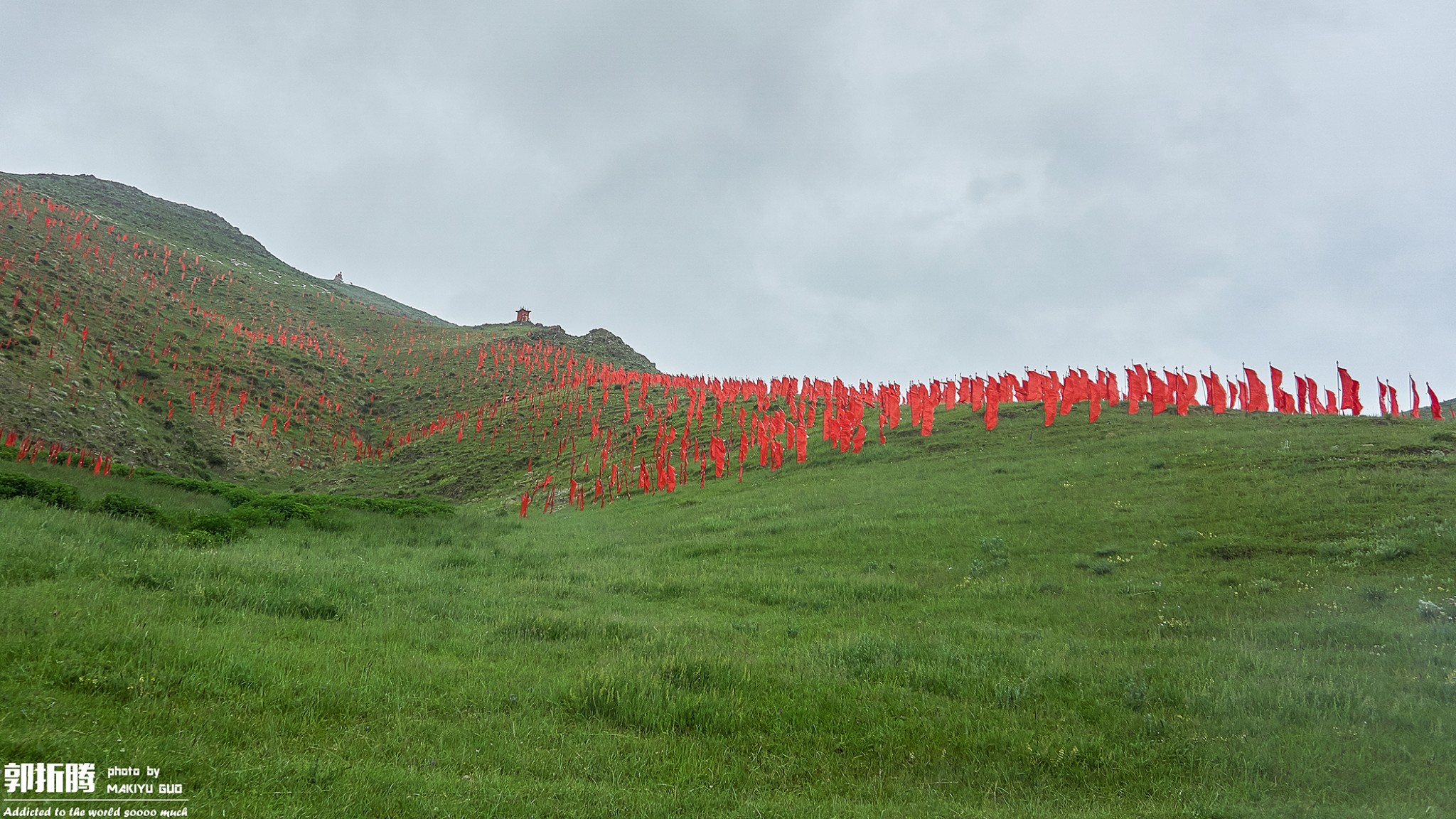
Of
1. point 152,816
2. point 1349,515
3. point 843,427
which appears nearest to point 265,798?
point 152,816

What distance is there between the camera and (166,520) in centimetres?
1664

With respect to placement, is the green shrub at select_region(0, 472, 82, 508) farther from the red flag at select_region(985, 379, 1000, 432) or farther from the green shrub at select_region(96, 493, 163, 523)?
the red flag at select_region(985, 379, 1000, 432)

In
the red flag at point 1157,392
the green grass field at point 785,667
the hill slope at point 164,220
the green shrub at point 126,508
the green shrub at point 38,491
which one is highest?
the hill slope at point 164,220

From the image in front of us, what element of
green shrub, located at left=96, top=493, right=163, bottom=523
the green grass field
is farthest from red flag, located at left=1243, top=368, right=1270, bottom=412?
green shrub, located at left=96, top=493, right=163, bottom=523

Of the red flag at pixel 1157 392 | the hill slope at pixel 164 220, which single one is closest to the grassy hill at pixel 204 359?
the hill slope at pixel 164 220

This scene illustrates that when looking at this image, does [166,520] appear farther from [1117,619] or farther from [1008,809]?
[1117,619]

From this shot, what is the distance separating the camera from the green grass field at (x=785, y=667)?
6039 millimetres

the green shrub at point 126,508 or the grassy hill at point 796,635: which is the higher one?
the green shrub at point 126,508

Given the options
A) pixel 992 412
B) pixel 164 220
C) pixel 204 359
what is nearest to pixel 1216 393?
pixel 992 412

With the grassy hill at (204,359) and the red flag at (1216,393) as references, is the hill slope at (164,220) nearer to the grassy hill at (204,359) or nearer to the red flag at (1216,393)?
the grassy hill at (204,359)

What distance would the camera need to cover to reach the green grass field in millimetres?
6039

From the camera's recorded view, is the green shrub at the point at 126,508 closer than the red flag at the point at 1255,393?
Yes

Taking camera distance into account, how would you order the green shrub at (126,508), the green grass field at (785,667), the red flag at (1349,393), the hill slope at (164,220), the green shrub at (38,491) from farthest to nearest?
the hill slope at (164,220), the red flag at (1349,393), the green shrub at (126,508), the green shrub at (38,491), the green grass field at (785,667)

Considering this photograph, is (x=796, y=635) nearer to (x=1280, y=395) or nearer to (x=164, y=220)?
(x=1280, y=395)
